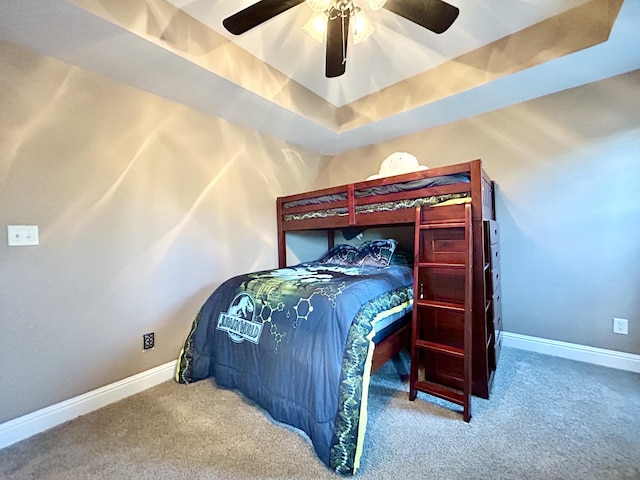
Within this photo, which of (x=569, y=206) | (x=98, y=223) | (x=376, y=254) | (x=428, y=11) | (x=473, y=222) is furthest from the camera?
(x=376, y=254)

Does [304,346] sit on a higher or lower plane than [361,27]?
lower

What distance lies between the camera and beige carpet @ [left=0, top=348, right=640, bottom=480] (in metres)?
1.31

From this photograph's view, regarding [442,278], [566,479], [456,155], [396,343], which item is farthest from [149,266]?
[456,155]

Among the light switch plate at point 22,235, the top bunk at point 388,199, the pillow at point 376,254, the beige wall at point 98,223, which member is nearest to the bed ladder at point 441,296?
the top bunk at point 388,199

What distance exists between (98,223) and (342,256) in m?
2.16

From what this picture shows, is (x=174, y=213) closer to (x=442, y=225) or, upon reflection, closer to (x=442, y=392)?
(x=442, y=225)

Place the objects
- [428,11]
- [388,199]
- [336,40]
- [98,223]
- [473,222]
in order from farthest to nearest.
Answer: [388,199], [98,223], [473,222], [336,40], [428,11]

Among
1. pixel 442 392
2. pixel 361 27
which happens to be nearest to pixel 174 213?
pixel 361 27

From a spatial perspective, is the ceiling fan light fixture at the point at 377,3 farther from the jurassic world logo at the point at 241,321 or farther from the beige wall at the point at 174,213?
the jurassic world logo at the point at 241,321

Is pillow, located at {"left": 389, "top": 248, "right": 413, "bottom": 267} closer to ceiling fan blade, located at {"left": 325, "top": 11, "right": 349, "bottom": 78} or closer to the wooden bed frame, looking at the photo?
the wooden bed frame

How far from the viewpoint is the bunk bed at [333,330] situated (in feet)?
4.63

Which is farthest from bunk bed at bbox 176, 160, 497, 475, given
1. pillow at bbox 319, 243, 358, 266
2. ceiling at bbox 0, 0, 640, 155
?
ceiling at bbox 0, 0, 640, 155

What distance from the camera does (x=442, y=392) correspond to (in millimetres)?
1774

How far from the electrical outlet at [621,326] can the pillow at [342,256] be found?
2.18 metres
